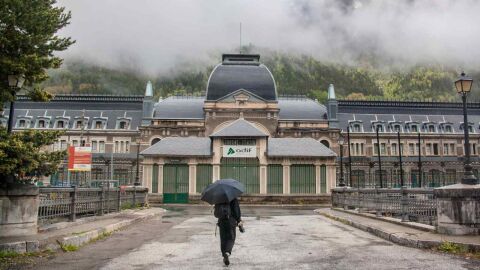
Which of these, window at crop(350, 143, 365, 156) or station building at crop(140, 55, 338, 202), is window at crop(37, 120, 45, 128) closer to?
station building at crop(140, 55, 338, 202)

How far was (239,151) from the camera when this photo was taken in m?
42.2

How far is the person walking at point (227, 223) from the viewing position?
935 cm

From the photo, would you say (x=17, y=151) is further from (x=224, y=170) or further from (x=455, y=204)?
(x=224, y=170)

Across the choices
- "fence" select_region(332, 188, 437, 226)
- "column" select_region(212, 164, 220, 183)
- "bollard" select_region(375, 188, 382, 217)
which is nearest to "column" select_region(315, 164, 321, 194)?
"column" select_region(212, 164, 220, 183)

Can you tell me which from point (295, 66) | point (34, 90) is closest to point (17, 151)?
point (34, 90)

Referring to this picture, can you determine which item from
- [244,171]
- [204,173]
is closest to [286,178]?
[244,171]

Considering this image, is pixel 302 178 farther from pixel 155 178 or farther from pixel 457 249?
pixel 457 249

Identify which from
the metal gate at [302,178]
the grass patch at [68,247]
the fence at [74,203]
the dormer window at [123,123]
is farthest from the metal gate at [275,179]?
the dormer window at [123,123]

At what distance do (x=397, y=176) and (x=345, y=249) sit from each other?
2370 inches

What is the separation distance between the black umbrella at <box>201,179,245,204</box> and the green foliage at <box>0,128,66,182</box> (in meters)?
4.85

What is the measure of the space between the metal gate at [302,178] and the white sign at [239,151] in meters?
3.90

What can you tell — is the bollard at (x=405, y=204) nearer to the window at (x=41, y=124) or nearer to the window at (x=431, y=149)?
the window at (x=431, y=149)

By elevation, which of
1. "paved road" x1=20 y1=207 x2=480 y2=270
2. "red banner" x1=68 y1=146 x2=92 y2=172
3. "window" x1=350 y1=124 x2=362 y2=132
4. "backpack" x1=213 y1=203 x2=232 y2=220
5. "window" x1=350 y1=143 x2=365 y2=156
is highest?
"window" x1=350 y1=124 x2=362 y2=132

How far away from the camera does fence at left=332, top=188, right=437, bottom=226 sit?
1594cm
